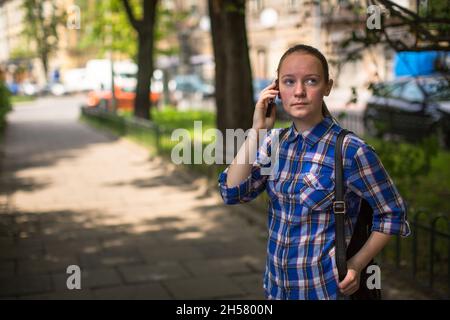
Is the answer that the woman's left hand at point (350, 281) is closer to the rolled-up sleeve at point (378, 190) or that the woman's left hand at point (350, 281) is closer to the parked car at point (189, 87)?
the rolled-up sleeve at point (378, 190)

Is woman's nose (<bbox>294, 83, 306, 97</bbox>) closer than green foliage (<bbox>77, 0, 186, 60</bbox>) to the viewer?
Yes

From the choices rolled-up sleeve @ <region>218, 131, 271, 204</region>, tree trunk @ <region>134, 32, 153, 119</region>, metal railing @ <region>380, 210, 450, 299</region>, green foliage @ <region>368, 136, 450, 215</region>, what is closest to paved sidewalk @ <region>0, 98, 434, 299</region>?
metal railing @ <region>380, 210, 450, 299</region>

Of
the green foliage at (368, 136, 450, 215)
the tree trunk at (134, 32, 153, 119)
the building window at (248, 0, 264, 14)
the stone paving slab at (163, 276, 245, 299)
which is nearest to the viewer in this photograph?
the stone paving slab at (163, 276, 245, 299)

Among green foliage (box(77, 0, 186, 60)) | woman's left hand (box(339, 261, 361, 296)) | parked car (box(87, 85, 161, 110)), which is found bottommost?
parked car (box(87, 85, 161, 110))

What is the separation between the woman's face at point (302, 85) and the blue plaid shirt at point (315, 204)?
10cm

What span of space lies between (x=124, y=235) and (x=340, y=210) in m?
5.26

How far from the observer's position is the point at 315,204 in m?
2.47

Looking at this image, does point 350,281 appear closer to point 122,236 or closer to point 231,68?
point 122,236

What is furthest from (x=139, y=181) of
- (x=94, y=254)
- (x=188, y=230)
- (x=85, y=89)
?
(x=85, y=89)

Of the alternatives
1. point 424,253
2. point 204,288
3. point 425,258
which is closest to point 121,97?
point 424,253

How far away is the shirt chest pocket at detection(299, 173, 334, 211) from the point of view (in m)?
2.46

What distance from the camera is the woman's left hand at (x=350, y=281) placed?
2477 mm

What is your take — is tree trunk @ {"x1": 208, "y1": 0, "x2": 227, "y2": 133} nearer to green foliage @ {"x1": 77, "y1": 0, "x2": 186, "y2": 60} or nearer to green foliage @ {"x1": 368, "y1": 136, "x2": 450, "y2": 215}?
green foliage @ {"x1": 368, "y1": 136, "x2": 450, "y2": 215}
